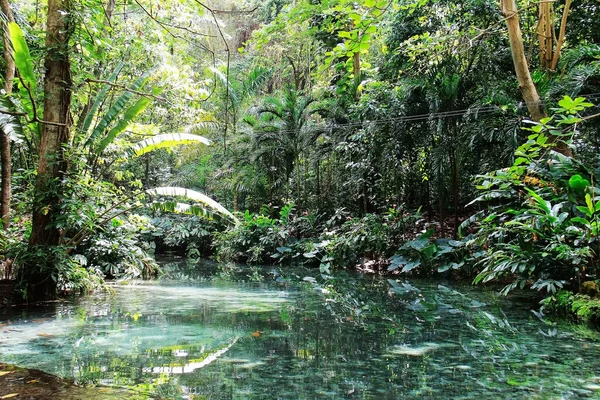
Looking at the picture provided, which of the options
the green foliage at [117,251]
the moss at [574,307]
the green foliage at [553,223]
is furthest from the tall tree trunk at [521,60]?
the green foliage at [117,251]

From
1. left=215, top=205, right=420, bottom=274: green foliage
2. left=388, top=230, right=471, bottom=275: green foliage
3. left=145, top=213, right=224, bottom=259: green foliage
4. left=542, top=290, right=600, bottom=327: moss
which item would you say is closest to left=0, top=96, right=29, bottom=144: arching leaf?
left=215, top=205, right=420, bottom=274: green foliage

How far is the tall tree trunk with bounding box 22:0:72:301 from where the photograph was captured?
5148 millimetres

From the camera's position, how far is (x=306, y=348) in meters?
3.35

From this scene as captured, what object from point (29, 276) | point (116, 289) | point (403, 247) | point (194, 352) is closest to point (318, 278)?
point (403, 247)

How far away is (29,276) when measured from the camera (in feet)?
17.0

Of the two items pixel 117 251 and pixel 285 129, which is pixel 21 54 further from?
pixel 285 129

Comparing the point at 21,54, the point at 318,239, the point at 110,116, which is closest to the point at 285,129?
the point at 318,239

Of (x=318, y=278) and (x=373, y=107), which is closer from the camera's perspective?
(x=318, y=278)

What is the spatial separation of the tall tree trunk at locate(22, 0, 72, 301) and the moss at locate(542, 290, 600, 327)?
584 centimetres

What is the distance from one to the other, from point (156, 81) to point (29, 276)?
670cm

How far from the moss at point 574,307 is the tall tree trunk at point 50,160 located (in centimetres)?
584

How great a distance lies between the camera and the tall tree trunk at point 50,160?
16.9ft

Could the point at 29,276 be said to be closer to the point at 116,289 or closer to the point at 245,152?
the point at 116,289

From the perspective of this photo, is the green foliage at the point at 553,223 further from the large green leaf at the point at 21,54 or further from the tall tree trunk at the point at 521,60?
the large green leaf at the point at 21,54
